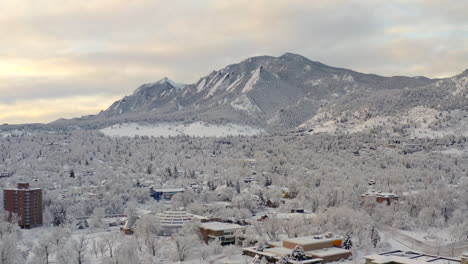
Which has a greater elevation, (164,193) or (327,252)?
(164,193)

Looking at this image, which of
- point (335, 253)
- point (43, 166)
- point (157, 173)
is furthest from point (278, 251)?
point (43, 166)

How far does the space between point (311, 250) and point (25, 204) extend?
6042 centimetres

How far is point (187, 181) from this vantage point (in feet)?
538

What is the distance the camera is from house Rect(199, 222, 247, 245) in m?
96.4

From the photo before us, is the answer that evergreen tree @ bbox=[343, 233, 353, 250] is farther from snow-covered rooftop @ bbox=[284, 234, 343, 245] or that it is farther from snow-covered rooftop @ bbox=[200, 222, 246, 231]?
snow-covered rooftop @ bbox=[200, 222, 246, 231]

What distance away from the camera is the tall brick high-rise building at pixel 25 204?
11644 centimetres

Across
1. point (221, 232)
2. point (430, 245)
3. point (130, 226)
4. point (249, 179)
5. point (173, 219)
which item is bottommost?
point (430, 245)

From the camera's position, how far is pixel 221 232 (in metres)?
96.6

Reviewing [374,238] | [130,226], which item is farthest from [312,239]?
[130,226]

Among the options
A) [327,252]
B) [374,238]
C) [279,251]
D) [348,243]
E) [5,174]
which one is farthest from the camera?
[5,174]

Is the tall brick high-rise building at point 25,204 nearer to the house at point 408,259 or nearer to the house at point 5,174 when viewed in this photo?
the house at point 5,174

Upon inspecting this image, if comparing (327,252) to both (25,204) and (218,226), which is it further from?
(25,204)

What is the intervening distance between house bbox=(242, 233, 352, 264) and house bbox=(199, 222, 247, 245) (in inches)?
329

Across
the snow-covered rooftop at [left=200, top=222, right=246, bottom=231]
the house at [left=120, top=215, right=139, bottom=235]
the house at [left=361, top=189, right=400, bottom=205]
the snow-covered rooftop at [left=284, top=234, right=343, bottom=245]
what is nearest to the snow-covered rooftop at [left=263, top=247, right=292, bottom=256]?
the snow-covered rooftop at [left=284, top=234, right=343, bottom=245]
